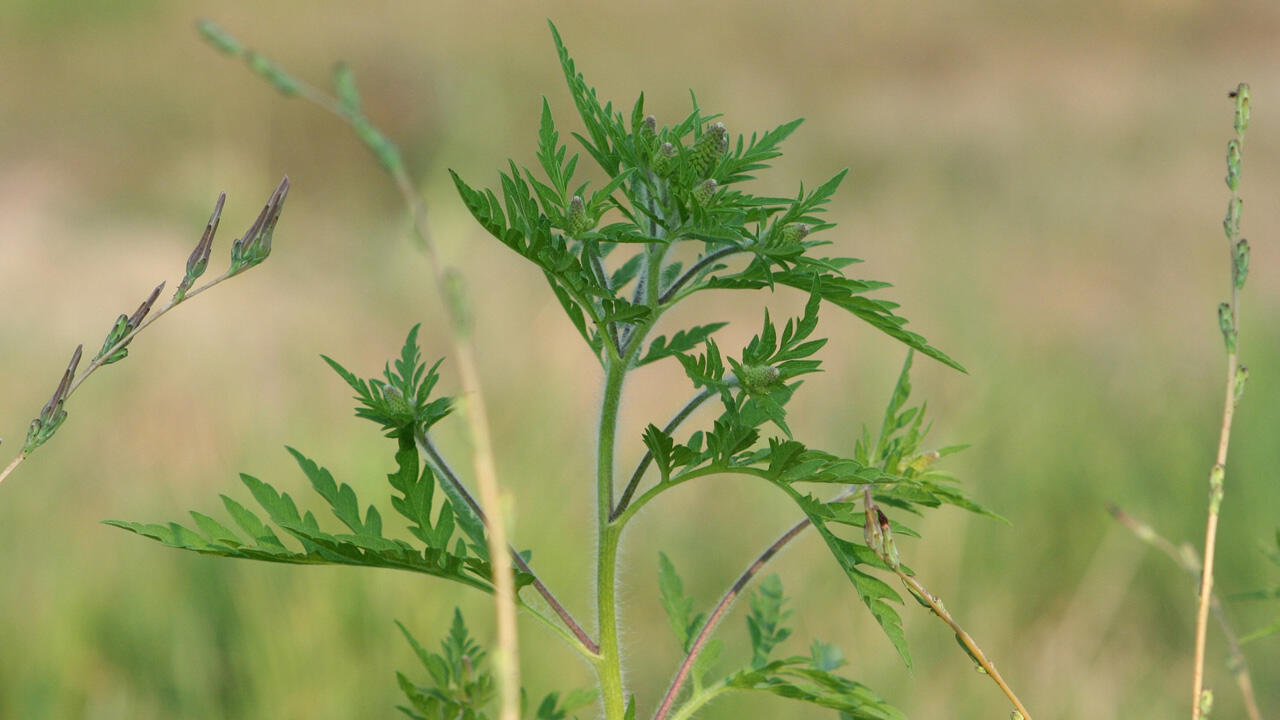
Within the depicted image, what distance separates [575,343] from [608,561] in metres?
5.47

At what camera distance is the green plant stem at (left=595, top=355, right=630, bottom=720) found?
2.94ft

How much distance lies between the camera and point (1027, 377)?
4.29 metres

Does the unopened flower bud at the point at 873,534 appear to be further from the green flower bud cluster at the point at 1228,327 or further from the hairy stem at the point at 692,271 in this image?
the green flower bud cluster at the point at 1228,327

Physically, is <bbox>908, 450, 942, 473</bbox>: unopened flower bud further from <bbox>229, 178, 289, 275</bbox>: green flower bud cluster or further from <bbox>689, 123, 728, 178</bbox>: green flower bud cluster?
<bbox>229, 178, 289, 275</bbox>: green flower bud cluster

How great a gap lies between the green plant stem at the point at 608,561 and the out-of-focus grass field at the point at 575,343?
1.70 metres

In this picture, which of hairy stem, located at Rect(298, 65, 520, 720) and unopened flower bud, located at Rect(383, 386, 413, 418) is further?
unopened flower bud, located at Rect(383, 386, 413, 418)

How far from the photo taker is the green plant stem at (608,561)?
35.2 inches

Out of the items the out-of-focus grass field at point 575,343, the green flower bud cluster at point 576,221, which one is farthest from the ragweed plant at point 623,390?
the out-of-focus grass field at point 575,343

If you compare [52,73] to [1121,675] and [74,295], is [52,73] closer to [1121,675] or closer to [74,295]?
[74,295]

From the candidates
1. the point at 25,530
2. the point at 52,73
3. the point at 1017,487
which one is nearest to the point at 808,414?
the point at 1017,487

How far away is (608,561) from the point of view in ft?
2.95

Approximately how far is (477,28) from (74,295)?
7.27 meters

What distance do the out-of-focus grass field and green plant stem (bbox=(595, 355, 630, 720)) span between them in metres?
1.70

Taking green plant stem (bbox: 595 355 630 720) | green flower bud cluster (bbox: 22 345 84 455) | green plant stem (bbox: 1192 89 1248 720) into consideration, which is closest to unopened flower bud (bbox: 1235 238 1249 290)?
green plant stem (bbox: 1192 89 1248 720)
